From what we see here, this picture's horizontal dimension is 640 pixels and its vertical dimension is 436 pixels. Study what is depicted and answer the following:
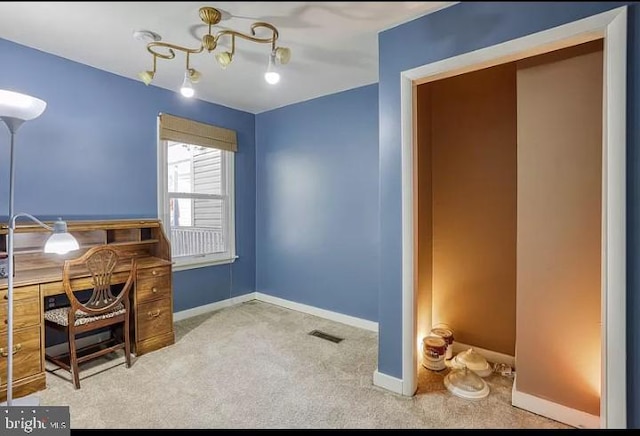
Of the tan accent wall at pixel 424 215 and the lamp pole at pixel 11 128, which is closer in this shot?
the lamp pole at pixel 11 128

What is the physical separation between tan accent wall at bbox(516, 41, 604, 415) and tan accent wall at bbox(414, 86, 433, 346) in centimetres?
73

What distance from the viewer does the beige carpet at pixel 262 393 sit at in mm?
1698

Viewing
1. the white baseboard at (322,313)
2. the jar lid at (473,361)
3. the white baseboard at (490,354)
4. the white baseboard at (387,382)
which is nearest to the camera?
the white baseboard at (387,382)

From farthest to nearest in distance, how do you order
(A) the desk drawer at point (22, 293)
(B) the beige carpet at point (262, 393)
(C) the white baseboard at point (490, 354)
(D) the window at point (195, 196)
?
(D) the window at point (195, 196) < (C) the white baseboard at point (490, 354) < (A) the desk drawer at point (22, 293) < (B) the beige carpet at point (262, 393)

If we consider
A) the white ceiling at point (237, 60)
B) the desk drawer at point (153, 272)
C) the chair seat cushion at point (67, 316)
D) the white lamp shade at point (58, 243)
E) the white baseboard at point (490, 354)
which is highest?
the white ceiling at point (237, 60)

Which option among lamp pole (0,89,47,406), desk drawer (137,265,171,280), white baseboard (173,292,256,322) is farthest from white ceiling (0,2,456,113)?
white baseboard (173,292,256,322)

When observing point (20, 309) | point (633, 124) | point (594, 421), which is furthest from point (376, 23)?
point (20, 309)

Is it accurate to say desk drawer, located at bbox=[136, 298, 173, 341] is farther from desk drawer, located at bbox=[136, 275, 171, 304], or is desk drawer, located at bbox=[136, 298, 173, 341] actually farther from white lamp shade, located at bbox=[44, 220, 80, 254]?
white lamp shade, located at bbox=[44, 220, 80, 254]

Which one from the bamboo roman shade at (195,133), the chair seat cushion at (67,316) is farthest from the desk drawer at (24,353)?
the bamboo roman shade at (195,133)

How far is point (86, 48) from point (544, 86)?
304 centimetres

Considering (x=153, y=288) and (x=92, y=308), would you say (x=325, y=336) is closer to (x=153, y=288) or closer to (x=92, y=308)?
(x=153, y=288)

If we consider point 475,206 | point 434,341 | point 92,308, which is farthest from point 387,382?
point 92,308

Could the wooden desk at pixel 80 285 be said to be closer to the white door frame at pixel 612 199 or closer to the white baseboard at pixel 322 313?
the white baseboard at pixel 322 313

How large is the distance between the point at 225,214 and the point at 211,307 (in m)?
1.10
